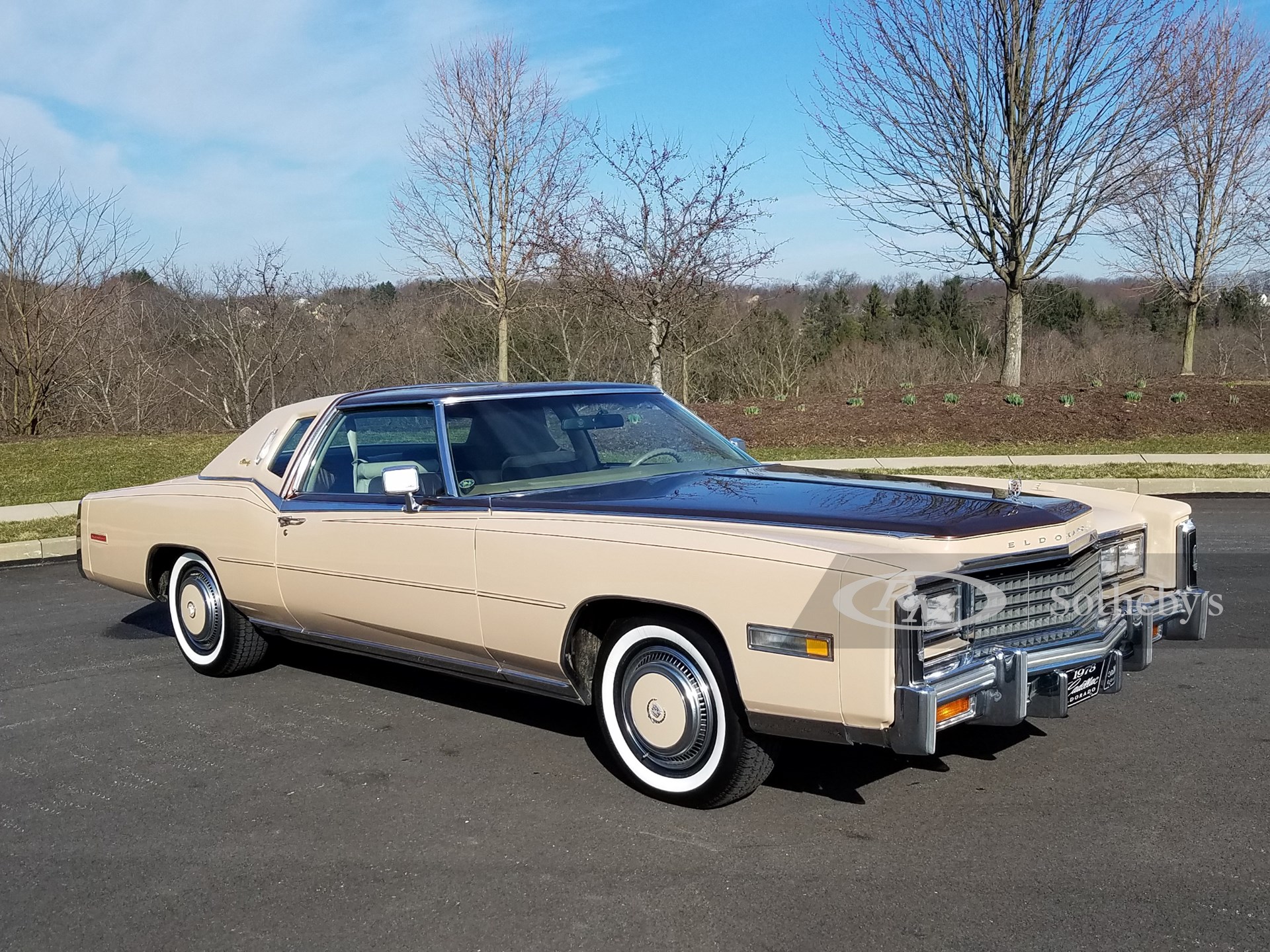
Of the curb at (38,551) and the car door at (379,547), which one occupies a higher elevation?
the car door at (379,547)

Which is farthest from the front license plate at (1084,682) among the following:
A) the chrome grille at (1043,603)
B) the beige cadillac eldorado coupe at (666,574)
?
the chrome grille at (1043,603)

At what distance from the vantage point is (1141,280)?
1040 inches

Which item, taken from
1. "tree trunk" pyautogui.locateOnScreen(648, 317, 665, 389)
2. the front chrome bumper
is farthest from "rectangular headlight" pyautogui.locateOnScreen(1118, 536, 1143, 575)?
"tree trunk" pyautogui.locateOnScreen(648, 317, 665, 389)

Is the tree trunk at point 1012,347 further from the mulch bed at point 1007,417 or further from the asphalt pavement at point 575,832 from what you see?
the asphalt pavement at point 575,832

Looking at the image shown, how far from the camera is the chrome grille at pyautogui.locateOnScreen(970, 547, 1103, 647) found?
12.9 feet

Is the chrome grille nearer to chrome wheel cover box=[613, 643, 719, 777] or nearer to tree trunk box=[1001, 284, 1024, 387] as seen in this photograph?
chrome wheel cover box=[613, 643, 719, 777]

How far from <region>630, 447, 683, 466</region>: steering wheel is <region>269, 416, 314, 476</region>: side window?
1790mm

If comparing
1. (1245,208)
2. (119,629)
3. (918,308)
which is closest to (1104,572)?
(119,629)

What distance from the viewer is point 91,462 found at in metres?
15.7

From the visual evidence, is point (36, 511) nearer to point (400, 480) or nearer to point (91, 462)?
point (91, 462)

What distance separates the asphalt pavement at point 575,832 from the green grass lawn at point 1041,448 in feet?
33.5

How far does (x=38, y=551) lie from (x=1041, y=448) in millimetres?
12663

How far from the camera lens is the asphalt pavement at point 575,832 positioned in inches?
128

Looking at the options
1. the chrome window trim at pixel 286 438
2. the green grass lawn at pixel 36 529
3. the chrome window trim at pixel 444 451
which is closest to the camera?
the chrome window trim at pixel 444 451
